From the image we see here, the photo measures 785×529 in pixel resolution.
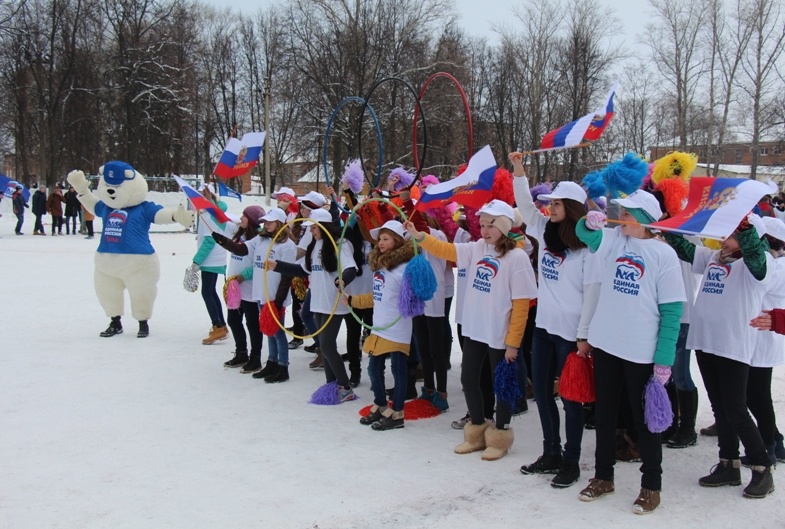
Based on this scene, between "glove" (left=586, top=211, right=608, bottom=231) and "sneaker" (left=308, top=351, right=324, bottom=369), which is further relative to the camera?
"sneaker" (left=308, top=351, right=324, bottom=369)

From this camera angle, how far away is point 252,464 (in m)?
4.49

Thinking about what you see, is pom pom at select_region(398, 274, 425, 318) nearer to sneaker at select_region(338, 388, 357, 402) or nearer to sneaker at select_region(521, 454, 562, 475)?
sneaker at select_region(338, 388, 357, 402)

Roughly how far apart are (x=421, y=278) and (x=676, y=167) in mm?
2171

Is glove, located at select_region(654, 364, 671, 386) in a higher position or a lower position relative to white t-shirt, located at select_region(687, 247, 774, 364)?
lower

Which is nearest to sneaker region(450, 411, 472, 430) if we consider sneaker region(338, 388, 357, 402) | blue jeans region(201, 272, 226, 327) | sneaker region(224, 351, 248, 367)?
sneaker region(338, 388, 357, 402)

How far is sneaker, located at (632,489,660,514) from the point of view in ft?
12.3

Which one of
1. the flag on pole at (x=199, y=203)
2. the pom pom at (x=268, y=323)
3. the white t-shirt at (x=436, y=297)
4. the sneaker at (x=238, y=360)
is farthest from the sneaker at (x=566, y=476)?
the flag on pole at (x=199, y=203)

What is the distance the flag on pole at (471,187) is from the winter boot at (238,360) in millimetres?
3016

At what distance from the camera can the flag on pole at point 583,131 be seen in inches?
181

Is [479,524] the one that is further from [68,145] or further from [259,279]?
[68,145]

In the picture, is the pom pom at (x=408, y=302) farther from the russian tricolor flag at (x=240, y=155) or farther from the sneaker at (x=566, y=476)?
the russian tricolor flag at (x=240, y=155)

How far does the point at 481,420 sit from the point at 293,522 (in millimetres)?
1715

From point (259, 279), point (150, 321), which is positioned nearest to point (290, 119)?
point (150, 321)

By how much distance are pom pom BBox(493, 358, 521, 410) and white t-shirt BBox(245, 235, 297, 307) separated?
283cm
